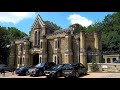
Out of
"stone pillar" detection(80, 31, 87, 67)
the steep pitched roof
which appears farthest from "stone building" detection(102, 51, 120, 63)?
the steep pitched roof

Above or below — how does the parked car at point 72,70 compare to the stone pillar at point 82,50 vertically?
below

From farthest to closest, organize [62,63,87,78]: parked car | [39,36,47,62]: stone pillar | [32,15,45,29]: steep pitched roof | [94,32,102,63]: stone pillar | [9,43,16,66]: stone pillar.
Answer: [9,43,16,66]: stone pillar
[32,15,45,29]: steep pitched roof
[39,36,47,62]: stone pillar
[94,32,102,63]: stone pillar
[62,63,87,78]: parked car

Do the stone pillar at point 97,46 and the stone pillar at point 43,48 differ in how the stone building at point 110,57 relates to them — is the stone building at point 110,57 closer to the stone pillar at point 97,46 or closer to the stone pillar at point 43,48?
the stone pillar at point 97,46

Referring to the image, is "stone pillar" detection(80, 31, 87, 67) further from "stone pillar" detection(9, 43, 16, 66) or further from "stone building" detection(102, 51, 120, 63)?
"stone pillar" detection(9, 43, 16, 66)

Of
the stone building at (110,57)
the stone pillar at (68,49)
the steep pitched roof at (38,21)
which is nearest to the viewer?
the stone pillar at (68,49)

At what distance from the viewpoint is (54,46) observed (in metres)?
49.0

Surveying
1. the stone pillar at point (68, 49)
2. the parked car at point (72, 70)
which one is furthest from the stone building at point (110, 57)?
the parked car at point (72, 70)

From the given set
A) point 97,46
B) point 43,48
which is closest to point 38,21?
point 43,48

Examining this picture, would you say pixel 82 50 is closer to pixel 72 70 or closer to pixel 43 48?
pixel 43 48

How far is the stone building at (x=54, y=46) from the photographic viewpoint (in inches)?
1741

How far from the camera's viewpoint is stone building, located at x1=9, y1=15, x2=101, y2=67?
44219mm

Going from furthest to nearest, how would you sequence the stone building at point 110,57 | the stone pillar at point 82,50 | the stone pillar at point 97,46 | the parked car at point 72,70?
the stone building at point 110,57 → the stone pillar at point 97,46 → the stone pillar at point 82,50 → the parked car at point 72,70
